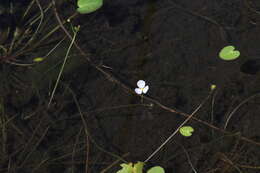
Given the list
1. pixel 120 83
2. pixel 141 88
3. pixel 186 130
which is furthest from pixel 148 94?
pixel 186 130

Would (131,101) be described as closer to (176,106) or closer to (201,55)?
(176,106)

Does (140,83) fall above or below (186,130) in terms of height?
above

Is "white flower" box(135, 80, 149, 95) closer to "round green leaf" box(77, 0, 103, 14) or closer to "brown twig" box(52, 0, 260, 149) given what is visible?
"brown twig" box(52, 0, 260, 149)

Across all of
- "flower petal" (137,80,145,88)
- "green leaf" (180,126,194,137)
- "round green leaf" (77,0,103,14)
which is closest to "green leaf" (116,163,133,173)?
"green leaf" (180,126,194,137)

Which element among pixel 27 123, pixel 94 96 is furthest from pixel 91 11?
pixel 27 123

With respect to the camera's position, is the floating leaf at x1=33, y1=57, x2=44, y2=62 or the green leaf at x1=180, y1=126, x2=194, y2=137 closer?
the green leaf at x1=180, y1=126, x2=194, y2=137

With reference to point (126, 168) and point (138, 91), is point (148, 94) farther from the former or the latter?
point (126, 168)

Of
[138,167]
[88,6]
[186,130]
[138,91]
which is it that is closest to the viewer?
[138,167]
